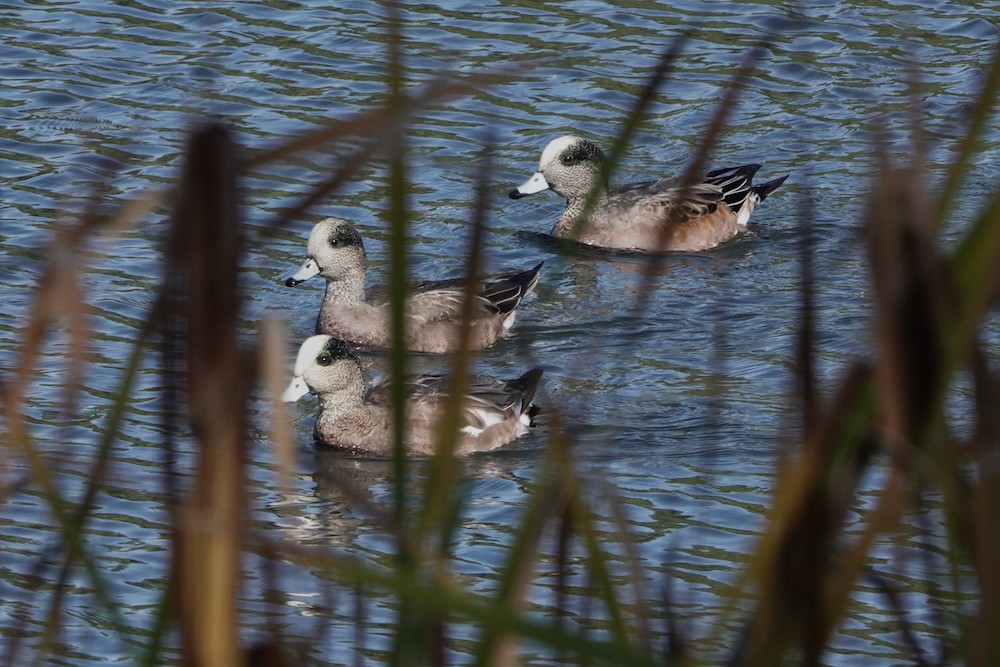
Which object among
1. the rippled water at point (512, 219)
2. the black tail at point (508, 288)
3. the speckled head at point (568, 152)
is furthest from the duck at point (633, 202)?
the black tail at point (508, 288)

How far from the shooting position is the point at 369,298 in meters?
9.78

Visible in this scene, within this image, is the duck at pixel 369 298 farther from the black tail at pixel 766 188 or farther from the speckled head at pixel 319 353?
the black tail at pixel 766 188

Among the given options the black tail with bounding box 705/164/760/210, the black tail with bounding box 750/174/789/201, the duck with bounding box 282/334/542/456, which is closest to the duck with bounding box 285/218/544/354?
the duck with bounding box 282/334/542/456

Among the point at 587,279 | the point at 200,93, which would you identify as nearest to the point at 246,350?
the point at 200,93

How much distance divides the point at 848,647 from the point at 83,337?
3916 mm

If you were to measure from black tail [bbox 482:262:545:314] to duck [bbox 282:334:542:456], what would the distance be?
1.15 metres

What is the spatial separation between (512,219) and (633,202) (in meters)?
1.04

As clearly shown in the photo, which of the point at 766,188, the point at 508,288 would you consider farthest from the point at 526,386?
the point at 766,188

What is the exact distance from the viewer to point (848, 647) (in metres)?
5.23

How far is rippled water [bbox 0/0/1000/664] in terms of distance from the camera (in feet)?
20.1

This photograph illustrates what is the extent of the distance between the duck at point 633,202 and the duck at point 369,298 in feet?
3.61

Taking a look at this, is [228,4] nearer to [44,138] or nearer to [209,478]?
[44,138]

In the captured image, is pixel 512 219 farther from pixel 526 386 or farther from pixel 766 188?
pixel 526 386

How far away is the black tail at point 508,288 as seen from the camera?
930cm
